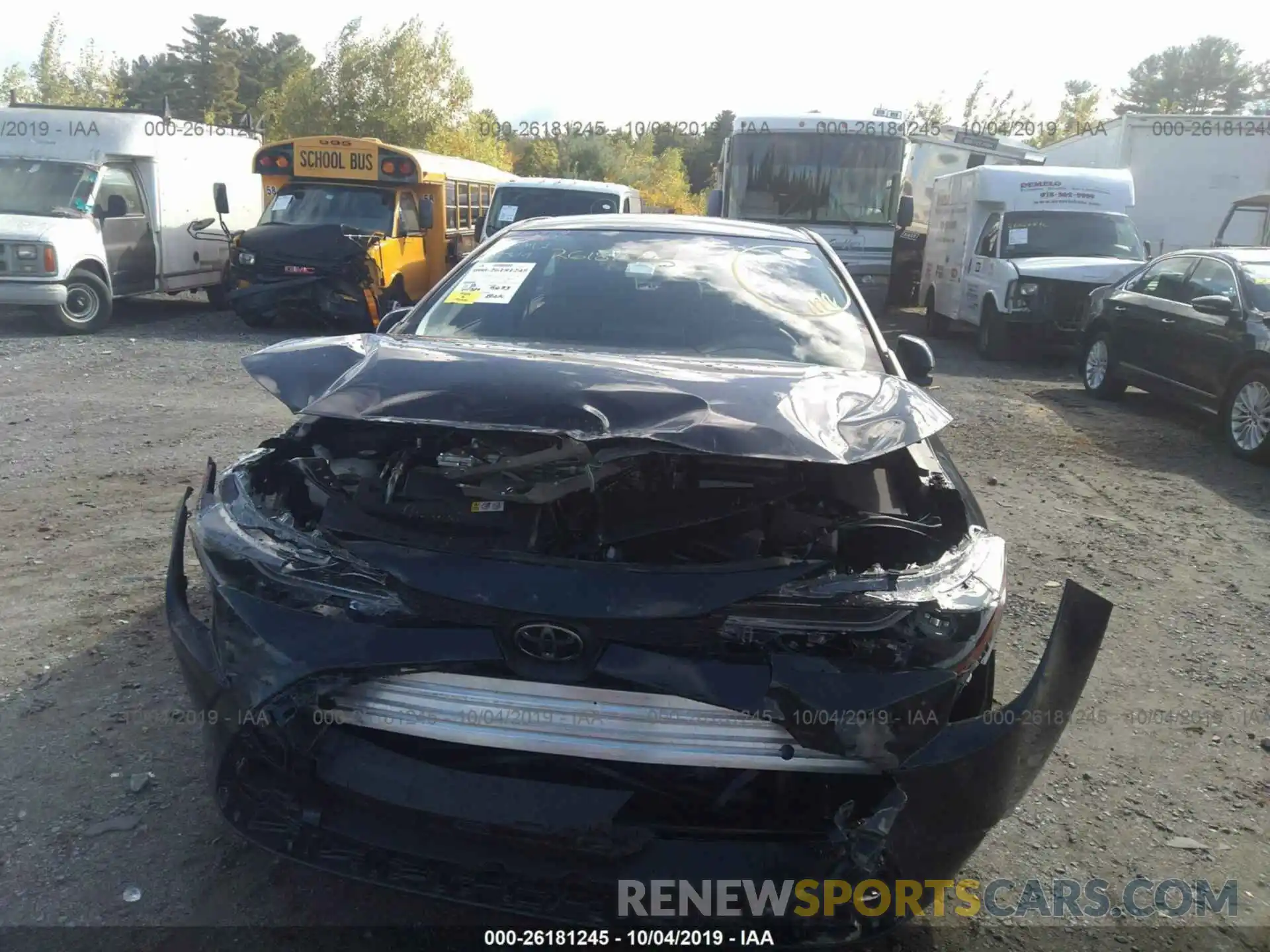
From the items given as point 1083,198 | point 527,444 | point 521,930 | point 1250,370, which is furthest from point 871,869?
point 1083,198

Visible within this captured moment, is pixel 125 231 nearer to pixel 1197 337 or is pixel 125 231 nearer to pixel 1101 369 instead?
pixel 1101 369

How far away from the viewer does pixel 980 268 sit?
45.3ft

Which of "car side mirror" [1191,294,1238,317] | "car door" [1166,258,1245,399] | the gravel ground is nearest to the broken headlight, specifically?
the gravel ground

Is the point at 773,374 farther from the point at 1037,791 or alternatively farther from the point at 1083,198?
the point at 1083,198

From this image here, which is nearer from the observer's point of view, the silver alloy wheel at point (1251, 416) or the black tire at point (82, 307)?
the silver alloy wheel at point (1251, 416)

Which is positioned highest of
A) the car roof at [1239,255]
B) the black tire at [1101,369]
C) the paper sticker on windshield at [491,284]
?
the paper sticker on windshield at [491,284]

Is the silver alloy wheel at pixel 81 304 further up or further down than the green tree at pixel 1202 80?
further down

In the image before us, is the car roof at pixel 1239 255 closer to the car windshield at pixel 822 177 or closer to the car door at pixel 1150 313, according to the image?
the car door at pixel 1150 313

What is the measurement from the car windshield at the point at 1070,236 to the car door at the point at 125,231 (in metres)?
11.8

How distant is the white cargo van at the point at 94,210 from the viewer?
1211 centimetres

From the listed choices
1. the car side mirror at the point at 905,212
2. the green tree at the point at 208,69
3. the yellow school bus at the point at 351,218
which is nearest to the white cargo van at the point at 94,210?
the yellow school bus at the point at 351,218

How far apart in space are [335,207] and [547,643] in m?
12.9

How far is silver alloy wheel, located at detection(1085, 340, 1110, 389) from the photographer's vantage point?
1045cm

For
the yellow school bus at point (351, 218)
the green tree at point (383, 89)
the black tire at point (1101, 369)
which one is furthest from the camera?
the green tree at point (383, 89)
